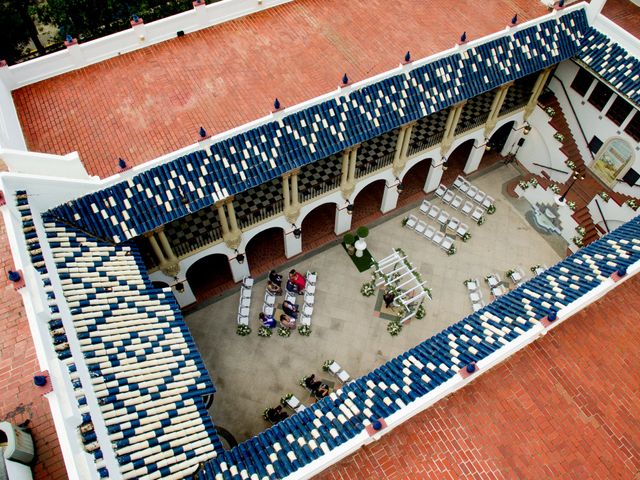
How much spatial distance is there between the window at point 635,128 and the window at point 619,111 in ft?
1.90

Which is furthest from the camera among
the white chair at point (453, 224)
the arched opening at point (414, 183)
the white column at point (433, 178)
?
the arched opening at point (414, 183)

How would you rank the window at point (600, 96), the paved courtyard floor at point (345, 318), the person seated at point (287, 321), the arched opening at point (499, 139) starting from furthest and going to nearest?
the arched opening at point (499, 139) → the window at point (600, 96) → the person seated at point (287, 321) → the paved courtyard floor at point (345, 318)

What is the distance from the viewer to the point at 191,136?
28.2 m

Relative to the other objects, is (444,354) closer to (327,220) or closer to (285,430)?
(285,430)

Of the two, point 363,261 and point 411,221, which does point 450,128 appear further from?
point 363,261

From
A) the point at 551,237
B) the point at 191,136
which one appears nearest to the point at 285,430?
the point at 191,136

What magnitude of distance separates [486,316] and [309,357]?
43.6 feet

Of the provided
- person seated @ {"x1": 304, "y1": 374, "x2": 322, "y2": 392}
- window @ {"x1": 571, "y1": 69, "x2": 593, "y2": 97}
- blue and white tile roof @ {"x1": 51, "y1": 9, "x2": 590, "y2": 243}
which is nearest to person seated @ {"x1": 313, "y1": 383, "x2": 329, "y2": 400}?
person seated @ {"x1": 304, "y1": 374, "x2": 322, "y2": 392}

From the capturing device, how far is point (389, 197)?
128 feet

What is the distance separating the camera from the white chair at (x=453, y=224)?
1551 inches

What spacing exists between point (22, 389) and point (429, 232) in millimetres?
28640

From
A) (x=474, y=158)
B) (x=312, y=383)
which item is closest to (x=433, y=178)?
(x=474, y=158)

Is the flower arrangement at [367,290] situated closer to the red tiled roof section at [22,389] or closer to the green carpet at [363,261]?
the green carpet at [363,261]

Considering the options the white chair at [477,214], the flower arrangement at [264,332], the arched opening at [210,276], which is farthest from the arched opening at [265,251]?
the white chair at [477,214]
